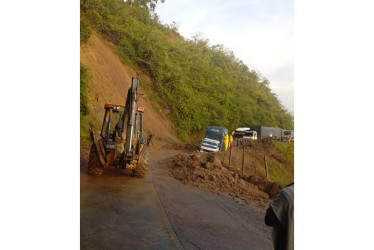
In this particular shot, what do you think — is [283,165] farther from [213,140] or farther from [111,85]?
[111,85]

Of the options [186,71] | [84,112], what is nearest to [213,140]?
[186,71]

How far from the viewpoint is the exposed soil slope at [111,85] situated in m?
3.36

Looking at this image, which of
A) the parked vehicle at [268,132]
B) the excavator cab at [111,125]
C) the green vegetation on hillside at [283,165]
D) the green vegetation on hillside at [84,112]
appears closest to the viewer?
the green vegetation on hillside at [283,165]

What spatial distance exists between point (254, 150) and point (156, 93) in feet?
Result: 4.74

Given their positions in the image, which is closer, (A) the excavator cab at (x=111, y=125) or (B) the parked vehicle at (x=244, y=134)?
(B) the parked vehicle at (x=244, y=134)

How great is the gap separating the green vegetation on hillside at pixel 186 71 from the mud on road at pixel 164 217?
0.63 m

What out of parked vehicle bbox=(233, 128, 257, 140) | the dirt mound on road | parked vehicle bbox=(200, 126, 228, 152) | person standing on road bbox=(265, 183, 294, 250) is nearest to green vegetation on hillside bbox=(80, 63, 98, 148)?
the dirt mound on road

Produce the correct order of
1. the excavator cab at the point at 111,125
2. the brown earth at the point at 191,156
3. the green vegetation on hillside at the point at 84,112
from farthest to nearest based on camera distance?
the excavator cab at the point at 111,125 → the brown earth at the point at 191,156 → the green vegetation on hillside at the point at 84,112

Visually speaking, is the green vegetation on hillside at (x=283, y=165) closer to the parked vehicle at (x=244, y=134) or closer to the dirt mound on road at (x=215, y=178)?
the dirt mound on road at (x=215, y=178)

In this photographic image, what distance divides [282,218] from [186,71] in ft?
7.78

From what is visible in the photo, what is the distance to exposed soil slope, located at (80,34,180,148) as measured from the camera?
3.36 meters

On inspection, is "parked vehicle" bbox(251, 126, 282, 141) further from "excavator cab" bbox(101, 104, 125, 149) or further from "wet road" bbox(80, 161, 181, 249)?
"excavator cab" bbox(101, 104, 125, 149)

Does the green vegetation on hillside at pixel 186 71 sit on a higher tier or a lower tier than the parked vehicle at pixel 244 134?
higher

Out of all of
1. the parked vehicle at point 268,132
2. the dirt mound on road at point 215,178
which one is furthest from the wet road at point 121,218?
the parked vehicle at point 268,132
